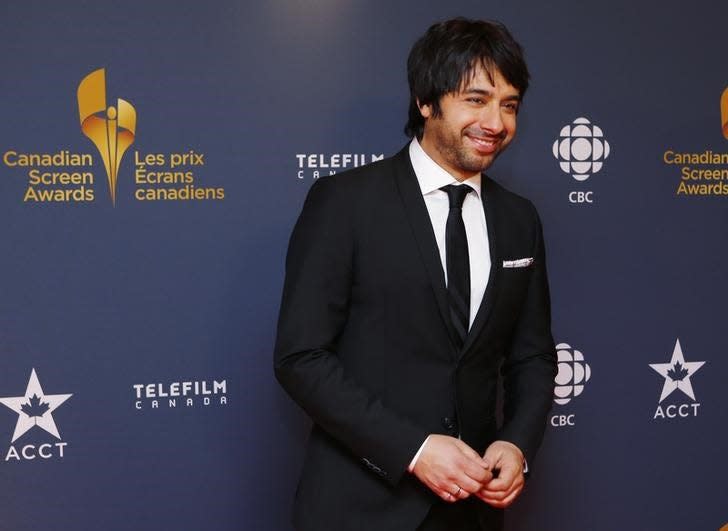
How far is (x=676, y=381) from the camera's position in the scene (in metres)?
2.68

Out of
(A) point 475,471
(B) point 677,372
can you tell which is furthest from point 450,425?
(B) point 677,372

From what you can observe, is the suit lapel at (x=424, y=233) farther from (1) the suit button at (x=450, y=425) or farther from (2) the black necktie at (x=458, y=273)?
(1) the suit button at (x=450, y=425)

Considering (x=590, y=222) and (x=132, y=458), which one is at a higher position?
(x=590, y=222)

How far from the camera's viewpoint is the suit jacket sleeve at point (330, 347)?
1.48 meters

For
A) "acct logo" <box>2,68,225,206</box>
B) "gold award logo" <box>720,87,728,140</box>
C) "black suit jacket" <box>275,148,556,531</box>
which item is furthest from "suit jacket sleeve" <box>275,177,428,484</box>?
"gold award logo" <box>720,87,728,140</box>

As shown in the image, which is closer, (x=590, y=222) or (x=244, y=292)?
(x=244, y=292)

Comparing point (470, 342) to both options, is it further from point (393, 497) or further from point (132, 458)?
point (132, 458)

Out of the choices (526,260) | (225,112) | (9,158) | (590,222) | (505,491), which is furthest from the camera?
(590,222)


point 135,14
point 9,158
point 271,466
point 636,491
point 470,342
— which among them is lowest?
point 636,491

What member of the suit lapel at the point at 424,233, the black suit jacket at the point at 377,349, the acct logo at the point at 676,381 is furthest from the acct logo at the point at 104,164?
the acct logo at the point at 676,381

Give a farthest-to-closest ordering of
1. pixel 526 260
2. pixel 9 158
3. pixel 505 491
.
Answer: pixel 9 158 < pixel 526 260 < pixel 505 491

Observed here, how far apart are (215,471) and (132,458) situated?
0.23m

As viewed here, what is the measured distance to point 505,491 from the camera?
5.03 ft

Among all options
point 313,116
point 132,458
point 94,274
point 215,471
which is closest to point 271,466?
point 215,471
